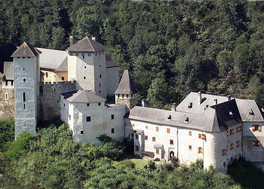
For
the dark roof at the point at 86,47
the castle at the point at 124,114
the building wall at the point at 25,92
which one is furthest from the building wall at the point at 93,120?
the dark roof at the point at 86,47

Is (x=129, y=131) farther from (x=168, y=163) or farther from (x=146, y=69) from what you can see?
(x=146, y=69)

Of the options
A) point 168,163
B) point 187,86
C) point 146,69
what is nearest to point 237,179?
point 168,163

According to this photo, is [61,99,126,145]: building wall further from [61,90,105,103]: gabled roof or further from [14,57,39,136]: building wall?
Answer: [14,57,39,136]: building wall

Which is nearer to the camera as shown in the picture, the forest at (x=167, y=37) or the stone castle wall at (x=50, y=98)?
the stone castle wall at (x=50, y=98)

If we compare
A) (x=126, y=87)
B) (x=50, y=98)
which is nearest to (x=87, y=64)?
(x=126, y=87)

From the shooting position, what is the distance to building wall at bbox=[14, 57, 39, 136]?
72.8 meters

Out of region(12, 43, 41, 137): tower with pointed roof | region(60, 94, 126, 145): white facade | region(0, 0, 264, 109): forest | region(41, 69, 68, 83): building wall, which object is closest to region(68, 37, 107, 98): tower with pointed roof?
region(41, 69, 68, 83): building wall

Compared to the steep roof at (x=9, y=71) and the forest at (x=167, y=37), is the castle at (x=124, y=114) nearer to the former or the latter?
the steep roof at (x=9, y=71)

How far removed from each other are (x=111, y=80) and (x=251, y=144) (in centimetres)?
1777

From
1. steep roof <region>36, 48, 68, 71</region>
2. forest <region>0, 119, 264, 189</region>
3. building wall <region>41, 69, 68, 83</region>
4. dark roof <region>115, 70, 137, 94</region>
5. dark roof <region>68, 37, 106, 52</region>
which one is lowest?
forest <region>0, 119, 264, 189</region>

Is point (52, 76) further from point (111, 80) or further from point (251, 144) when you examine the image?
point (251, 144)

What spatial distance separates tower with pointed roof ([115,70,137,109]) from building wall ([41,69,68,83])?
7.19m

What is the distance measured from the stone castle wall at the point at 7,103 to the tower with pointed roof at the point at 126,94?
1094 centimetres

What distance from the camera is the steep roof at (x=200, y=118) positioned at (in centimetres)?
6738
